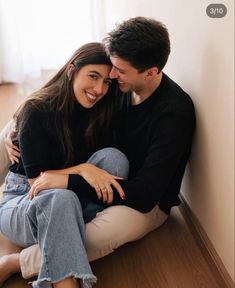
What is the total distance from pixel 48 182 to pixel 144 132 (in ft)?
1.35

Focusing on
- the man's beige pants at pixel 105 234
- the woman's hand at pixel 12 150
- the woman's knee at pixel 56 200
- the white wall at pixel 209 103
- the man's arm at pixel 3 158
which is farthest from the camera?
the man's arm at pixel 3 158

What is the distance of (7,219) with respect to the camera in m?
1.43

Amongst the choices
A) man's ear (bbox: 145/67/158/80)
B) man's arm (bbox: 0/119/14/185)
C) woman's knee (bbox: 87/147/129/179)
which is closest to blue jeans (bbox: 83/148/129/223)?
woman's knee (bbox: 87/147/129/179)

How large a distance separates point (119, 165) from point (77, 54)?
0.44 m

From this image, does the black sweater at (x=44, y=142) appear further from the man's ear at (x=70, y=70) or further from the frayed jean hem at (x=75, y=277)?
the frayed jean hem at (x=75, y=277)

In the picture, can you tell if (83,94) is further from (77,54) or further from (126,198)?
(126,198)

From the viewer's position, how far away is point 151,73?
1400mm

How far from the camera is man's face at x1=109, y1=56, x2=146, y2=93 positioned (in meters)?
1.36

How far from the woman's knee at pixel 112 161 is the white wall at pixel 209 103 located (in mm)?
289

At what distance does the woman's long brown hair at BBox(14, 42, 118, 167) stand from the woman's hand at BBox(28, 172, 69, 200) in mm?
152

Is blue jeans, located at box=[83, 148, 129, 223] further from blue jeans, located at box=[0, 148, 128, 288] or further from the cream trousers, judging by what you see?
blue jeans, located at box=[0, 148, 128, 288]

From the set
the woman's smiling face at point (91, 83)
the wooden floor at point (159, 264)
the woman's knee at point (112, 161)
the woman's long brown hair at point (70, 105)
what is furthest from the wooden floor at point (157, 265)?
the woman's smiling face at point (91, 83)

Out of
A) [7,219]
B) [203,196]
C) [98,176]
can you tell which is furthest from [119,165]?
[7,219]

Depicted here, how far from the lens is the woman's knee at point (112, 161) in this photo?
57.7 inches
